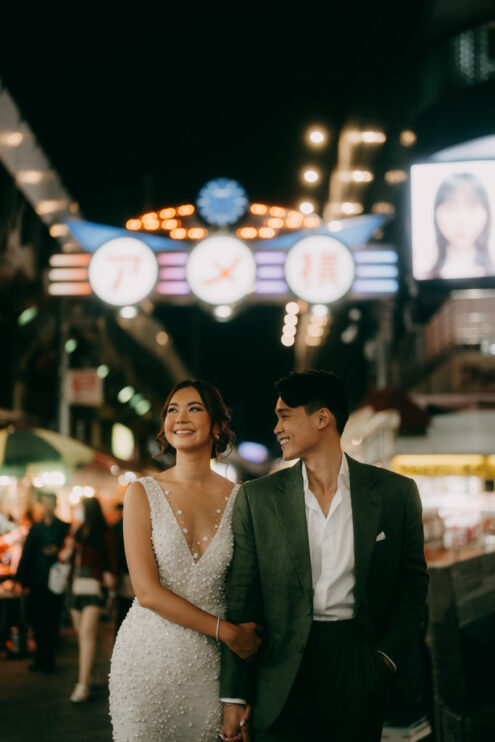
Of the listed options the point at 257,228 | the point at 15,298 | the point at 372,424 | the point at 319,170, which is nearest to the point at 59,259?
the point at 257,228

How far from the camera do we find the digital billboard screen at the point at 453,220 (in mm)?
12086

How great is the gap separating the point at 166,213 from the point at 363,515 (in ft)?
35.0

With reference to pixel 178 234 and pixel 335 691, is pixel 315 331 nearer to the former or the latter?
pixel 178 234

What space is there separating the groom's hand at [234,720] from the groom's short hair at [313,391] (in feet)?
3.95

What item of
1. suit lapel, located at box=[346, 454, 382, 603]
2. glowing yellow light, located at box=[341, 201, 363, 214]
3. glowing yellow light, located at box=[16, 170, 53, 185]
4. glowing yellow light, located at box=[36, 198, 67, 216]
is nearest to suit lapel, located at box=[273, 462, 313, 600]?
suit lapel, located at box=[346, 454, 382, 603]

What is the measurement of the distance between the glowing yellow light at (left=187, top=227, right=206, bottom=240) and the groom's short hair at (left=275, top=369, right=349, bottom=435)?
32.6 feet

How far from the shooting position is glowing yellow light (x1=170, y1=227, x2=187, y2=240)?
13.0 m

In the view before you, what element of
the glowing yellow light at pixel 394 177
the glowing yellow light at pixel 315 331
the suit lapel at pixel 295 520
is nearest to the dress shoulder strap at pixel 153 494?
the suit lapel at pixel 295 520

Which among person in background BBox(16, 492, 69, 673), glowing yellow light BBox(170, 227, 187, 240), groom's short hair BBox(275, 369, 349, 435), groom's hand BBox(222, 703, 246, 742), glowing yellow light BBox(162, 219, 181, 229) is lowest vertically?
person in background BBox(16, 492, 69, 673)

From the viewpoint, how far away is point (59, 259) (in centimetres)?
1306

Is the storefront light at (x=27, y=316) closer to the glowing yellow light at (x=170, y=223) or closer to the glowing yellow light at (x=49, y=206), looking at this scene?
the glowing yellow light at (x=49, y=206)

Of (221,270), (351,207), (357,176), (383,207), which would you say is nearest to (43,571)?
(221,270)

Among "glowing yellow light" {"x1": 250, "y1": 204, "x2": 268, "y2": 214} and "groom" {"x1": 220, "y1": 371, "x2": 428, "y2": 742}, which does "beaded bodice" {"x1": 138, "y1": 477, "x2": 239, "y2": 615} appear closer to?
"groom" {"x1": 220, "y1": 371, "x2": 428, "y2": 742}

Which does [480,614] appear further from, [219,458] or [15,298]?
[15,298]
